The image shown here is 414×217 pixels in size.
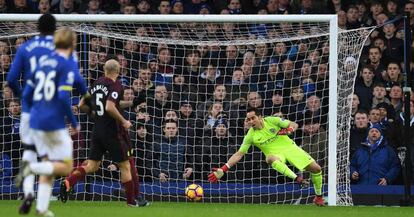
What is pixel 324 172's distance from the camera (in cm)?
1697

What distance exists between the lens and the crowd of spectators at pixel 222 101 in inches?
655

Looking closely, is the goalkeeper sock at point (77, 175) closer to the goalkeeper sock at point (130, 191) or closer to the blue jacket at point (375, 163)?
Result: the goalkeeper sock at point (130, 191)

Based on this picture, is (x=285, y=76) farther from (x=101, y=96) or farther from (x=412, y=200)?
(x=101, y=96)

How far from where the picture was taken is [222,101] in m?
16.7

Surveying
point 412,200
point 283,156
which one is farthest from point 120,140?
point 412,200

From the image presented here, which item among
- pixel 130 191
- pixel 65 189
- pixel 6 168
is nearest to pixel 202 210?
pixel 130 191

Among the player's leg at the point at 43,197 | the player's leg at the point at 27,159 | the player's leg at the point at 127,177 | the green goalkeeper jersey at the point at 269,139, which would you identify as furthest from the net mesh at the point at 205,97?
the player's leg at the point at 43,197

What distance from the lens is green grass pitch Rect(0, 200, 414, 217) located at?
1263 cm

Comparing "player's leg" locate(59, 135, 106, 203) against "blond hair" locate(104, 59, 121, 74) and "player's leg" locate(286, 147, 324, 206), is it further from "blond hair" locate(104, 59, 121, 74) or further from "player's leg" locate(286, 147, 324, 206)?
"player's leg" locate(286, 147, 324, 206)

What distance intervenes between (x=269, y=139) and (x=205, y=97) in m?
1.46

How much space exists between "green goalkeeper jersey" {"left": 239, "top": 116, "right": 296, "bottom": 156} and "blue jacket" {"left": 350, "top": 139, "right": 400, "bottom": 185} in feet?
3.70

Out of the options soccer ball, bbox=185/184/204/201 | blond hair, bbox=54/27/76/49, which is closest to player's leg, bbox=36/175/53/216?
blond hair, bbox=54/27/76/49

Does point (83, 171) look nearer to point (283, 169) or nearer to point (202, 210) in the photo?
point (202, 210)

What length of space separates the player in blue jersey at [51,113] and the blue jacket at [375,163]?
23.1 ft
